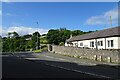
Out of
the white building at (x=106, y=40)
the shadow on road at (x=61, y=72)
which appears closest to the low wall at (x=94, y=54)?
the white building at (x=106, y=40)

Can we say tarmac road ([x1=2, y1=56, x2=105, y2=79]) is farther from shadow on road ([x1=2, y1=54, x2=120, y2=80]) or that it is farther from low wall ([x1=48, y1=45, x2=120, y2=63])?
low wall ([x1=48, y1=45, x2=120, y2=63])

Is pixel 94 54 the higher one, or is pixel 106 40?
pixel 106 40

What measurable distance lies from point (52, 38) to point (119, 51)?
59471mm

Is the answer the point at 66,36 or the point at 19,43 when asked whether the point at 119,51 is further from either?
the point at 19,43

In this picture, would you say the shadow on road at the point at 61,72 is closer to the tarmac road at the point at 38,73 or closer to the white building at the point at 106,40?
the tarmac road at the point at 38,73

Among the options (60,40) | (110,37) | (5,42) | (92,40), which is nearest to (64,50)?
(92,40)

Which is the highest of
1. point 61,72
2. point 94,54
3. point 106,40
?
point 106,40

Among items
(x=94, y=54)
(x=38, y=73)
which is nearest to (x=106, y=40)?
(x=94, y=54)

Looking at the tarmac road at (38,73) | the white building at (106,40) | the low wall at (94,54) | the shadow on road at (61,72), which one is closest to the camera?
the tarmac road at (38,73)

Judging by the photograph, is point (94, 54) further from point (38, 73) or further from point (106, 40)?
point (38, 73)

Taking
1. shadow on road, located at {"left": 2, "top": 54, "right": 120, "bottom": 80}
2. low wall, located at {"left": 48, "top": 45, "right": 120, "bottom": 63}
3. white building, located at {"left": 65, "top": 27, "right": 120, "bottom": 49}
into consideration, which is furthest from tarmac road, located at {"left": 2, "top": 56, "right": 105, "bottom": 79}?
white building, located at {"left": 65, "top": 27, "right": 120, "bottom": 49}

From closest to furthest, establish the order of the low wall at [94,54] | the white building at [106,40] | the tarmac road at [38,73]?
1. the tarmac road at [38,73]
2. the low wall at [94,54]
3. the white building at [106,40]

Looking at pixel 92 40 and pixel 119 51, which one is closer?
pixel 119 51

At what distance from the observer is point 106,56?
3039 centimetres
